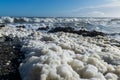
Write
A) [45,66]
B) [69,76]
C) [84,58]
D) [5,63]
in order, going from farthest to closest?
[5,63] < [84,58] < [45,66] < [69,76]

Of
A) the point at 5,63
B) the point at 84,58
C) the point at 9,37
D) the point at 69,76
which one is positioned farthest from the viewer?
the point at 9,37

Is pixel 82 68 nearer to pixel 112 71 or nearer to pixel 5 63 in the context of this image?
pixel 112 71

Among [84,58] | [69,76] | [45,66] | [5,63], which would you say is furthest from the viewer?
[5,63]

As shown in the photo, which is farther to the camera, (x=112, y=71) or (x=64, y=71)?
(x=112, y=71)

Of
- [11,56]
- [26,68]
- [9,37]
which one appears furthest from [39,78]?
[9,37]

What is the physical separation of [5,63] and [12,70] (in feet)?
3.86

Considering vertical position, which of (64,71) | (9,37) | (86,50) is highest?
(64,71)

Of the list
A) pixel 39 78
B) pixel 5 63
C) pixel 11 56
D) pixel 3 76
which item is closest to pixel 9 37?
pixel 11 56

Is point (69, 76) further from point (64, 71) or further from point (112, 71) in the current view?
point (112, 71)

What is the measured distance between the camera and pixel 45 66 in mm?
7621

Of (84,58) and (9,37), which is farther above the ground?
(84,58)

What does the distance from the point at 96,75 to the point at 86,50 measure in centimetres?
463

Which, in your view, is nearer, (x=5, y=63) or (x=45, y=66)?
(x=45, y=66)

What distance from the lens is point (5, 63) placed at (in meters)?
10.3
